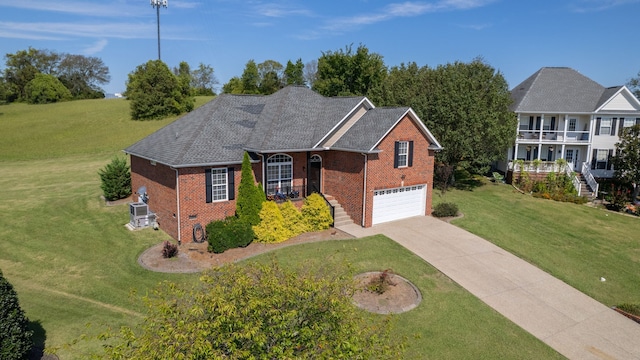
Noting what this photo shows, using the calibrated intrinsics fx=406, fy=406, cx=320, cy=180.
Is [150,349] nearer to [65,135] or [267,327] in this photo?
[267,327]

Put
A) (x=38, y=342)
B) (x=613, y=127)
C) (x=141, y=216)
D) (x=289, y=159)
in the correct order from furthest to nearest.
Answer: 1. (x=613, y=127)
2. (x=289, y=159)
3. (x=141, y=216)
4. (x=38, y=342)

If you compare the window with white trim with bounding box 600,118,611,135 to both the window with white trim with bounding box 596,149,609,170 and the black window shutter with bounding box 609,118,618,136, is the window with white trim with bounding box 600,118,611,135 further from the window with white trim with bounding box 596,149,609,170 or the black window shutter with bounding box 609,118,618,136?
the window with white trim with bounding box 596,149,609,170

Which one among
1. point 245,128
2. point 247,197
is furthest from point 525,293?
point 245,128

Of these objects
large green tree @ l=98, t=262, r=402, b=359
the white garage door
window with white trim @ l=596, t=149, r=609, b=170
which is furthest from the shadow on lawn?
window with white trim @ l=596, t=149, r=609, b=170

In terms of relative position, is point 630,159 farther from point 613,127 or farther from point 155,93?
point 155,93

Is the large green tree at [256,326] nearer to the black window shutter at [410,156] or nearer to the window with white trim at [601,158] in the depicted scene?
the black window shutter at [410,156]
